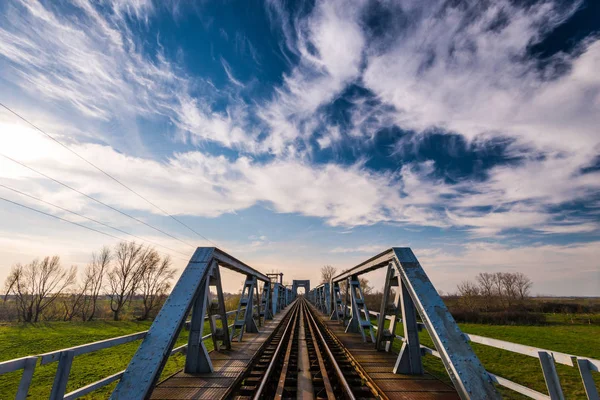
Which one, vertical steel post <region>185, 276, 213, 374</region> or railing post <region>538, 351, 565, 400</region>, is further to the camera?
vertical steel post <region>185, 276, 213, 374</region>

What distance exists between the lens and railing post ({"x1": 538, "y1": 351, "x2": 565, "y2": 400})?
2627 millimetres

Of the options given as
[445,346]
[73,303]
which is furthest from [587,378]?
[73,303]

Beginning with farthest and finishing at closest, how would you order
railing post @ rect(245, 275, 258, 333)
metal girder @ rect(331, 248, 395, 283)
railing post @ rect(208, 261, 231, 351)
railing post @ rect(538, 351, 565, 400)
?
railing post @ rect(245, 275, 258, 333) < railing post @ rect(208, 261, 231, 351) < metal girder @ rect(331, 248, 395, 283) < railing post @ rect(538, 351, 565, 400)

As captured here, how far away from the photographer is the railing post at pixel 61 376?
2643 mm

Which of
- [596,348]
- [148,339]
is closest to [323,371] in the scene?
[148,339]

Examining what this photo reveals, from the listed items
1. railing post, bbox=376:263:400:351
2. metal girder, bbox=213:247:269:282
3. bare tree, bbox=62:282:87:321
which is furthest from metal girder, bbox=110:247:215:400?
bare tree, bbox=62:282:87:321

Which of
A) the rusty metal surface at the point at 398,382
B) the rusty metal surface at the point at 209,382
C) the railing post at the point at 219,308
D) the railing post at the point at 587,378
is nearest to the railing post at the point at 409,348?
the rusty metal surface at the point at 398,382

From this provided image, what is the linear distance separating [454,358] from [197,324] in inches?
187

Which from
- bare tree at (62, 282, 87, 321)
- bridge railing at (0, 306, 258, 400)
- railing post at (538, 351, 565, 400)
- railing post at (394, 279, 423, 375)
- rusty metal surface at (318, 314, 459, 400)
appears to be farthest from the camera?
bare tree at (62, 282, 87, 321)

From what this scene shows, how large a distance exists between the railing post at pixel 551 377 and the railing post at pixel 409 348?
109 inches

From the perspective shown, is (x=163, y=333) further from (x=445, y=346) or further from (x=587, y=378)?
(x=587, y=378)

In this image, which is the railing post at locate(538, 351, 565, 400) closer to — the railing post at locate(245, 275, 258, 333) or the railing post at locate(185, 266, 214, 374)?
the railing post at locate(185, 266, 214, 374)

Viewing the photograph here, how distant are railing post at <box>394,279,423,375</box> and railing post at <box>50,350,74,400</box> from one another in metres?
5.28

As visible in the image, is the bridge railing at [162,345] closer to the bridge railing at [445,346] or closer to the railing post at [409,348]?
the bridge railing at [445,346]
